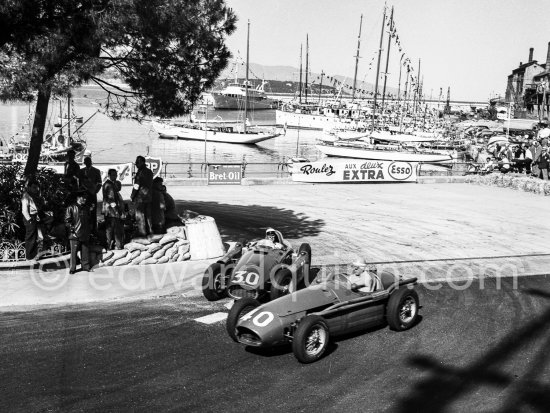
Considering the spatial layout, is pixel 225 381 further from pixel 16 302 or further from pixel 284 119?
pixel 284 119

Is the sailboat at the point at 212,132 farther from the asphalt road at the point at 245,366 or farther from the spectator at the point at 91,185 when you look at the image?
the asphalt road at the point at 245,366

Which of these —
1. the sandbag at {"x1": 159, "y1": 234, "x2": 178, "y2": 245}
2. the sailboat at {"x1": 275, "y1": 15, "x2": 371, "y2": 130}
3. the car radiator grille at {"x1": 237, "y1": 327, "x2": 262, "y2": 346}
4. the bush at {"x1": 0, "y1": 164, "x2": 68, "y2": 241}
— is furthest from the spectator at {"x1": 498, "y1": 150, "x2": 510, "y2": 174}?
the sailboat at {"x1": 275, "y1": 15, "x2": 371, "y2": 130}

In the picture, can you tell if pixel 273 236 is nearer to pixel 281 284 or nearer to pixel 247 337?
pixel 281 284

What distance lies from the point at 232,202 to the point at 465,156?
178 ft

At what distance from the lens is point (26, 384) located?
26.4 ft

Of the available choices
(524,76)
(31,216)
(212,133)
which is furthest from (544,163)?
(524,76)

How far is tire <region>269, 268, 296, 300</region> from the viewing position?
11.2 meters

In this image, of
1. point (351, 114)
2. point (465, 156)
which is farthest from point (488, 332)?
point (351, 114)

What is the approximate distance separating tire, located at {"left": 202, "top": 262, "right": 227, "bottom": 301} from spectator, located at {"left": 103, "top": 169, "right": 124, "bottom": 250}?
307cm

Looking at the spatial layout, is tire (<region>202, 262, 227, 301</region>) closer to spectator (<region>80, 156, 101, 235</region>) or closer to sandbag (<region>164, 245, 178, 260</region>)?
sandbag (<region>164, 245, 178, 260</region>)

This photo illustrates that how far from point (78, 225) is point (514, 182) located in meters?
25.5

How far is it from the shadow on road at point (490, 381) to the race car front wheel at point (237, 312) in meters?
2.72

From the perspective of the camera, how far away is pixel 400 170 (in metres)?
32.9

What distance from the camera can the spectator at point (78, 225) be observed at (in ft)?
42.3
